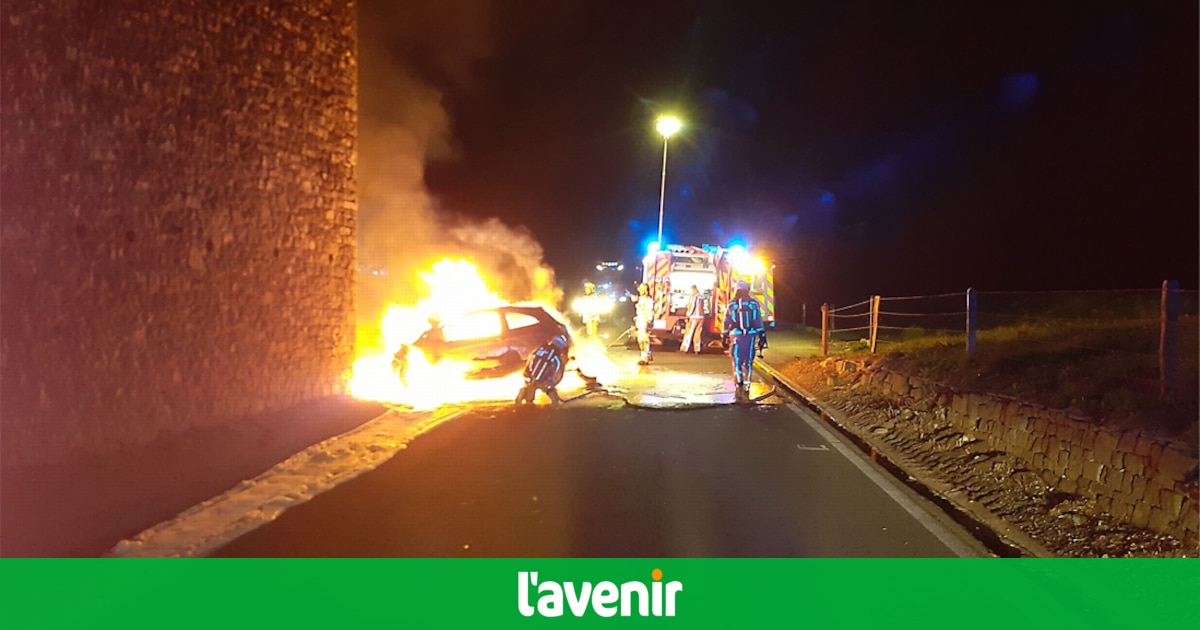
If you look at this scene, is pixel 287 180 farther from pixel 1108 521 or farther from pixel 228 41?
pixel 1108 521

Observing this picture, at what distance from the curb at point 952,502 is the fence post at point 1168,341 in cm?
165

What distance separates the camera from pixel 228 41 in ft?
28.3

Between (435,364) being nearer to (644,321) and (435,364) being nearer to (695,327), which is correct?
(644,321)

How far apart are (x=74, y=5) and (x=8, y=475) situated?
3674mm

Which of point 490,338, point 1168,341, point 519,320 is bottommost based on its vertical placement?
point 490,338

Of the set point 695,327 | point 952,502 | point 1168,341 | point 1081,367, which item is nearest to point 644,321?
point 695,327

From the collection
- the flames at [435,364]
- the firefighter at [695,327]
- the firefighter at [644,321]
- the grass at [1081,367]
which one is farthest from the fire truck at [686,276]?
the grass at [1081,367]

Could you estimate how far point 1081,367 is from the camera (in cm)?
805

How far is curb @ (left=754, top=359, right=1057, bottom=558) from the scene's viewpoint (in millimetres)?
5570
